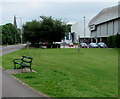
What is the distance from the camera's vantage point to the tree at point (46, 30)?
183 feet

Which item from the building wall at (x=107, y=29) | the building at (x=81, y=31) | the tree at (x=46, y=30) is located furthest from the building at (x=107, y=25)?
the tree at (x=46, y=30)

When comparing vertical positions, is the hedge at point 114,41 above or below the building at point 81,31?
below

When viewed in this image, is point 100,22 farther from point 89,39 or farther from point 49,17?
point 49,17

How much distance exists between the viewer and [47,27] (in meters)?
56.0

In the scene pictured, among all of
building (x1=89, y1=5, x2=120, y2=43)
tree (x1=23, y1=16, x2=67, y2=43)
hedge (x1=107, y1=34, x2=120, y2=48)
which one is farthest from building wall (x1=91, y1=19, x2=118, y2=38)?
tree (x1=23, y1=16, x2=67, y2=43)

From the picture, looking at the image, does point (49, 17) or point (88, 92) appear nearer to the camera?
point (88, 92)

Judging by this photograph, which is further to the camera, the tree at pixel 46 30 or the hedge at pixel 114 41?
the tree at pixel 46 30

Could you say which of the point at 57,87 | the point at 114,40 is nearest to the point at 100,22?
the point at 114,40

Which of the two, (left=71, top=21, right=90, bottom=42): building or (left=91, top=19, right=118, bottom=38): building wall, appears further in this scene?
(left=71, top=21, right=90, bottom=42): building

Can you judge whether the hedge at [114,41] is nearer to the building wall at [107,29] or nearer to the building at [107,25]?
the building at [107,25]

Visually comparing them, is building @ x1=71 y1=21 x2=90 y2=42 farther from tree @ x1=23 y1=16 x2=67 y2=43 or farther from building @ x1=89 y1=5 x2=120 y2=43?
tree @ x1=23 y1=16 x2=67 y2=43

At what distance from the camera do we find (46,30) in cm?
5628

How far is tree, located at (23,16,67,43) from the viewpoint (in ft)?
183

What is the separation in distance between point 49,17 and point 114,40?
16456mm
